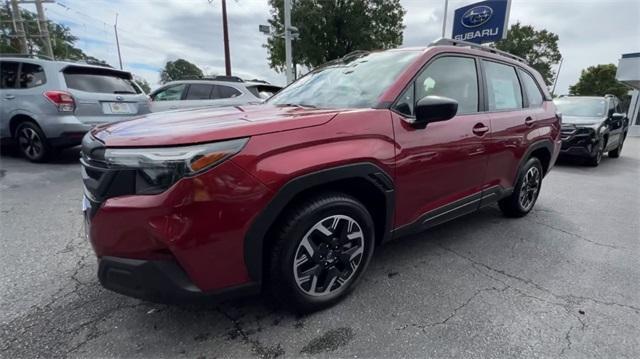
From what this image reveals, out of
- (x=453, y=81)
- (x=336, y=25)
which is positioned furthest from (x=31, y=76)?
(x=336, y=25)

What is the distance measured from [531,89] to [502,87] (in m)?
0.74

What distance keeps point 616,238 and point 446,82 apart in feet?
8.51

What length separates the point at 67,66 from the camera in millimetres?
5391

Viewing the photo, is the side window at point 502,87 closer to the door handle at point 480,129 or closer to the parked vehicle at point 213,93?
the door handle at point 480,129

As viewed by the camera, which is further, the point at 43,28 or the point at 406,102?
the point at 43,28

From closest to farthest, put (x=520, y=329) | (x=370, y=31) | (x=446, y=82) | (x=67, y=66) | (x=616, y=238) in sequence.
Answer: (x=520, y=329) → (x=446, y=82) → (x=616, y=238) → (x=67, y=66) → (x=370, y=31)

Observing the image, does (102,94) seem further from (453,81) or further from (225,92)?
(453,81)

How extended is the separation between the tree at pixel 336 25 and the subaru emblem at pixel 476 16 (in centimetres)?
940

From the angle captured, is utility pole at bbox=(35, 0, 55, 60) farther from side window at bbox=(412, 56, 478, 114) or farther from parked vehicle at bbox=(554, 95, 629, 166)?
parked vehicle at bbox=(554, 95, 629, 166)

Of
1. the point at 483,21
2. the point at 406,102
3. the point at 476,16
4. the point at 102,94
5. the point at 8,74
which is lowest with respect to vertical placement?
the point at 406,102

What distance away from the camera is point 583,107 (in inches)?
337

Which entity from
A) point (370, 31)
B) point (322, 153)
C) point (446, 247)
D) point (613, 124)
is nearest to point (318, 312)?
point (322, 153)

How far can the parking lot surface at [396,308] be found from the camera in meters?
1.87

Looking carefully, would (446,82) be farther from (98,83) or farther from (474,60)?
(98,83)
